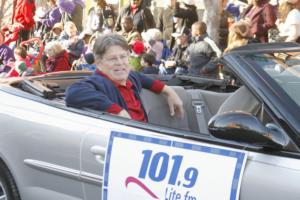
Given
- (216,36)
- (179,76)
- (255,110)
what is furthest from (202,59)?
(255,110)

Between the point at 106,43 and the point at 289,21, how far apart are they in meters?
4.68

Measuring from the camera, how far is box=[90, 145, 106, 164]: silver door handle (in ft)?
11.3

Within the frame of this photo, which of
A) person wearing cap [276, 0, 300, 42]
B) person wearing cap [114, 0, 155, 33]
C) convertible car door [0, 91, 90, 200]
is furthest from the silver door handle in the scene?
person wearing cap [114, 0, 155, 33]

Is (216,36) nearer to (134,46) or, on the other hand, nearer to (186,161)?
(134,46)

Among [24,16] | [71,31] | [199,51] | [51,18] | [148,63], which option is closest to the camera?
[199,51]

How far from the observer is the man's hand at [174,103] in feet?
14.3

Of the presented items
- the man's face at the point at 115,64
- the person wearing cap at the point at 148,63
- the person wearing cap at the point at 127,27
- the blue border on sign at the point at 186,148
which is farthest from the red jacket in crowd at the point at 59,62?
the blue border on sign at the point at 186,148

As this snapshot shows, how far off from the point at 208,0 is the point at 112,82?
21.6ft

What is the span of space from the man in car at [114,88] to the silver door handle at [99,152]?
31 centimetres

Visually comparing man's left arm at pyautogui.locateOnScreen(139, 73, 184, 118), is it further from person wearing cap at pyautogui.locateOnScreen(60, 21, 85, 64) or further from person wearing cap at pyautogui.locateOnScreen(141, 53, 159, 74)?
person wearing cap at pyautogui.locateOnScreen(60, 21, 85, 64)

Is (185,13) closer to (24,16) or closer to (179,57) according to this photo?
(179,57)

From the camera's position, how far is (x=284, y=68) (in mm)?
3404

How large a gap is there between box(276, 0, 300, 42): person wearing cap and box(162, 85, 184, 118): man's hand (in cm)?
424

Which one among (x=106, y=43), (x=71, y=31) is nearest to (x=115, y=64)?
(x=106, y=43)
